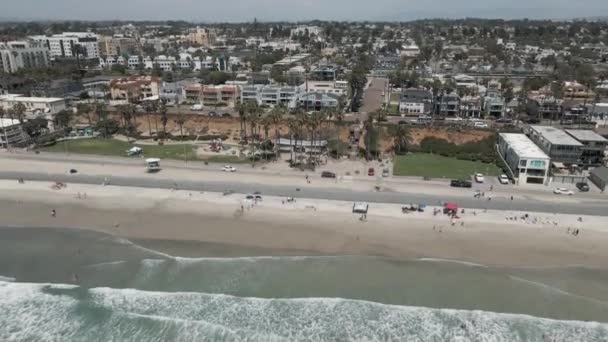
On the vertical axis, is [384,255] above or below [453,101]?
below

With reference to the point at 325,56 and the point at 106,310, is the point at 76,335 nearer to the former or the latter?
the point at 106,310

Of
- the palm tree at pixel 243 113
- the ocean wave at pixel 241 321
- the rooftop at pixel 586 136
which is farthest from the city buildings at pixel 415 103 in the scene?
the ocean wave at pixel 241 321

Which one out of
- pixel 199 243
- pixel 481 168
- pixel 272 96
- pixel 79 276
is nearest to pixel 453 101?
pixel 481 168

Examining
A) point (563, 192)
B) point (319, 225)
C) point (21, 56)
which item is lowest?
point (319, 225)

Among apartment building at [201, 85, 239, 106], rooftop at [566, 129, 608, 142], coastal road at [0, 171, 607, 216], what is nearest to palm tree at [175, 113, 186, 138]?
apartment building at [201, 85, 239, 106]

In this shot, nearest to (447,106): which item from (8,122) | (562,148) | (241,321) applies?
(562,148)

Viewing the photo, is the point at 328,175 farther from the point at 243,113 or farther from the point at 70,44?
the point at 70,44

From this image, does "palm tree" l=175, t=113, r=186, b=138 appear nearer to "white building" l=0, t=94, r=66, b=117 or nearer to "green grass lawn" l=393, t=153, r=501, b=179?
"white building" l=0, t=94, r=66, b=117
